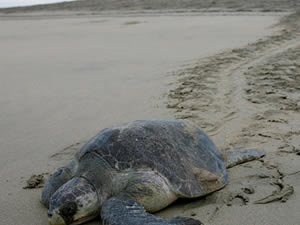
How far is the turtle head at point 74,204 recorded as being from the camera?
6.12 ft

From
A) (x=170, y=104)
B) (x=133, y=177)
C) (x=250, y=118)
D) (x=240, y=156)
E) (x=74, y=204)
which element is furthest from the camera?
(x=170, y=104)

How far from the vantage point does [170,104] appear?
3791mm

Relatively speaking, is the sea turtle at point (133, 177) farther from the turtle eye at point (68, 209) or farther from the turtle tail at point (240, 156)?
the turtle tail at point (240, 156)

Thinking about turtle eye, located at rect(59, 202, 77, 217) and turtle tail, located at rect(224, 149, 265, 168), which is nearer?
turtle eye, located at rect(59, 202, 77, 217)

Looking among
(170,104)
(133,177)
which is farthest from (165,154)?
(170,104)

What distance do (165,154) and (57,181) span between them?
25.1 inches

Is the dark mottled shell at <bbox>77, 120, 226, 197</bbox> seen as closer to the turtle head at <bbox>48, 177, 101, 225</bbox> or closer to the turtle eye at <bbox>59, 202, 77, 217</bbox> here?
the turtle head at <bbox>48, 177, 101, 225</bbox>

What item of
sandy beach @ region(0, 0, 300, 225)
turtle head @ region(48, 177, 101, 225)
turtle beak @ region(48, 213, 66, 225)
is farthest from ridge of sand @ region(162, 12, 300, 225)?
turtle beak @ region(48, 213, 66, 225)

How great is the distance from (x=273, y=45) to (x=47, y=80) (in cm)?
388

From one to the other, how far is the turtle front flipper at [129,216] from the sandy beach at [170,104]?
7.2 inches

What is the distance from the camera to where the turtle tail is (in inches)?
97.2

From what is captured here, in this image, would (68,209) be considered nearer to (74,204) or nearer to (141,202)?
(74,204)

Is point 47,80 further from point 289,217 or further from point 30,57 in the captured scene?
point 289,217

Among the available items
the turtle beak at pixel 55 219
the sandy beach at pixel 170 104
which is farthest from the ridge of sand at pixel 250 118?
the turtle beak at pixel 55 219
